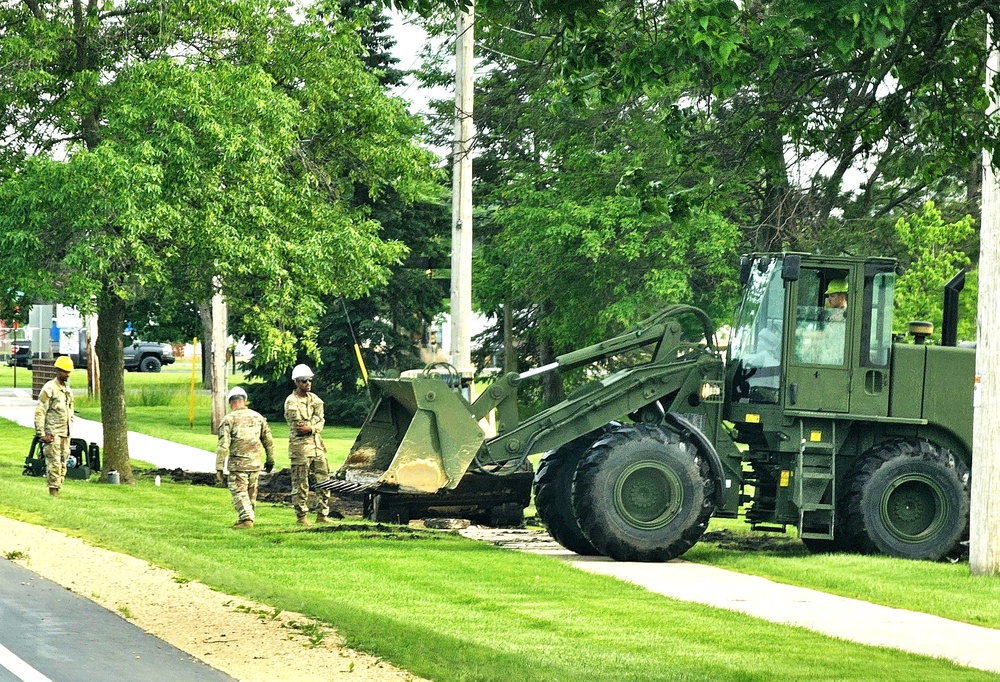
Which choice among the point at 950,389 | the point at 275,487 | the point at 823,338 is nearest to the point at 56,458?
the point at 275,487

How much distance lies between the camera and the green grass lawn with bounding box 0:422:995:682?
1045cm

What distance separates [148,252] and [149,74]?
256cm

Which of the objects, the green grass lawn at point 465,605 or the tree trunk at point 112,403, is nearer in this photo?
the green grass lawn at point 465,605

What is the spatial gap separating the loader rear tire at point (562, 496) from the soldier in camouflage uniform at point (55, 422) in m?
7.26

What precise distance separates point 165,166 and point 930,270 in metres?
16.4

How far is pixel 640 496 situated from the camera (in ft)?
55.2

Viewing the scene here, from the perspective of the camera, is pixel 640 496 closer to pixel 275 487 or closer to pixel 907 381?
pixel 907 381

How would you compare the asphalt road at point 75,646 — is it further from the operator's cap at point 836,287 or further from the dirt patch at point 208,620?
the operator's cap at point 836,287

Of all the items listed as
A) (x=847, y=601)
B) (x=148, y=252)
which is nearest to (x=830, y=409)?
(x=847, y=601)

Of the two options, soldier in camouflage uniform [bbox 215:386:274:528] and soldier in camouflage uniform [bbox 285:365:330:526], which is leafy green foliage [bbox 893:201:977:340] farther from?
soldier in camouflage uniform [bbox 215:386:274:528]

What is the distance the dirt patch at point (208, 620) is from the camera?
10148 mm

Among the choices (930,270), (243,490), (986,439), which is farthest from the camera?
(930,270)

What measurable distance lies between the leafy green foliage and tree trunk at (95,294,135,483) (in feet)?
51.2

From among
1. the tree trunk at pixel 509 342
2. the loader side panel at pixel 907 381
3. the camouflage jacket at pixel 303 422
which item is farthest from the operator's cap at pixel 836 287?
the tree trunk at pixel 509 342
